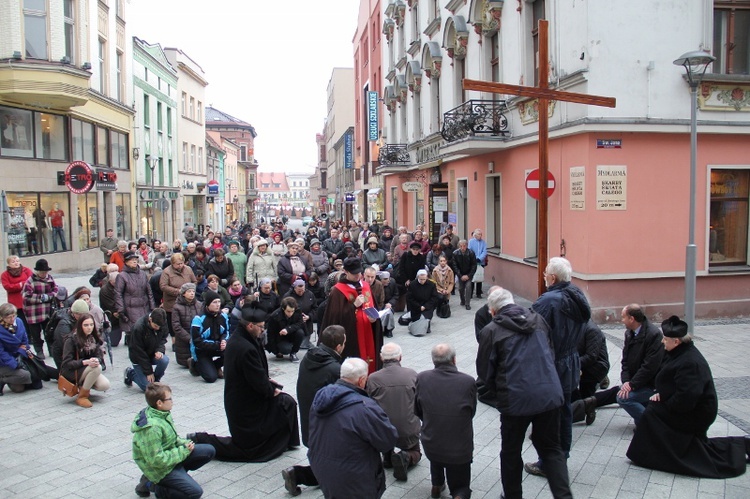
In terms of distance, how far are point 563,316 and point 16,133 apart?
20.4 m

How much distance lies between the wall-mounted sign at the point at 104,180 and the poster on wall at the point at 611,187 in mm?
19603

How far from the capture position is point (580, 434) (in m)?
6.99

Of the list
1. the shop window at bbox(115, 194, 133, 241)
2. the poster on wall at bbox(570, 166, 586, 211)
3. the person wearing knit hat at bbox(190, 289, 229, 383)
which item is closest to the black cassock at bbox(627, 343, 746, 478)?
the person wearing knit hat at bbox(190, 289, 229, 383)

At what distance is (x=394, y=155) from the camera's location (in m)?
29.0

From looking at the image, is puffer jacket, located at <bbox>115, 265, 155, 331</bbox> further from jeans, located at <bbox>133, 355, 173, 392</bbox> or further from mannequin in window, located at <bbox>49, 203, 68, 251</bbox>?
mannequin in window, located at <bbox>49, 203, 68, 251</bbox>

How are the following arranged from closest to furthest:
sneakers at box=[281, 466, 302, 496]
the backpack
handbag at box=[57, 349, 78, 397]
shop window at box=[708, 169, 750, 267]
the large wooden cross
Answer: sneakers at box=[281, 466, 302, 496] → handbag at box=[57, 349, 78, 397] → the large wooden cross → the backpack → shop window at box=[708, 169, 750, 267]

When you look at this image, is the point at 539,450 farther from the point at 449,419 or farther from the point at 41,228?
the point at 41,228

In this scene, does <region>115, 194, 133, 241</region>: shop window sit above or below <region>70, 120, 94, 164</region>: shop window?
below

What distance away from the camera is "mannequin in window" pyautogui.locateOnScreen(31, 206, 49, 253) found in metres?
21.6

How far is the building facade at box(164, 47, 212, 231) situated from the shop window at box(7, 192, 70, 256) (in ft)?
61.5

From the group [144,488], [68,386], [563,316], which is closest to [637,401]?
[563,316]

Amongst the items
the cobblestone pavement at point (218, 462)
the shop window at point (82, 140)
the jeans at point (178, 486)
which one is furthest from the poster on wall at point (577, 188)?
the shop window at point (82, 140)

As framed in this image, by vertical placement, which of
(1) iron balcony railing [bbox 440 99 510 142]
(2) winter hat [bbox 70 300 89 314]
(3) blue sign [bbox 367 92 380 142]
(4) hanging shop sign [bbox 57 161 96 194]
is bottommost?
(2) winter hat [bbox 70 300 89 314]

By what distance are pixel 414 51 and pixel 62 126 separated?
1338cm
